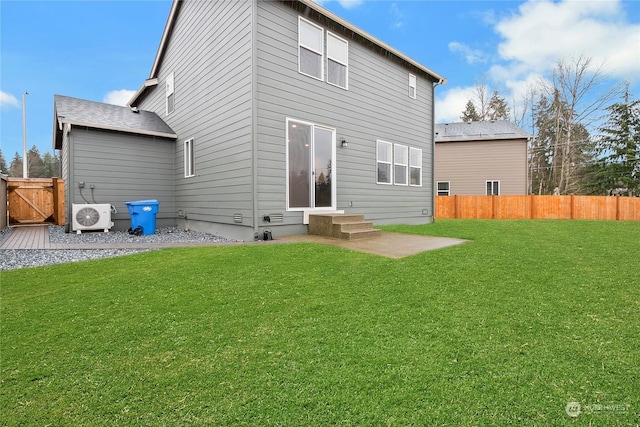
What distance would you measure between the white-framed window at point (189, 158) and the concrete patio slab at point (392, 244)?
4.06 metres

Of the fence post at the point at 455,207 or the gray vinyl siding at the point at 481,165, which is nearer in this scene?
the fence post at the point at 455,207

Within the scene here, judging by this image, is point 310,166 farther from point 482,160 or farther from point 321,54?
point 482,160

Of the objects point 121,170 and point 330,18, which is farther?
point 121,170

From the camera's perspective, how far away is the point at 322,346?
2.08 meters

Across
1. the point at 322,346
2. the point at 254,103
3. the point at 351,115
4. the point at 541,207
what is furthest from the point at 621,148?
the point at 322,346

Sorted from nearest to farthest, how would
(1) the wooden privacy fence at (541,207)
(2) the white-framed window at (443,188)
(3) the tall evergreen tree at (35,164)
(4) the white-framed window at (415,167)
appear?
(4) the white-framed window at (415,167) → (1) the wooden privacy fence at (541,207) → (2) the white-framed window at (443,188) → (3) the tall evergreen tree at (35,164)

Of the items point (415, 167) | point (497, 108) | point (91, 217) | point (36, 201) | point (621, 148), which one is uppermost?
point (497, 108)

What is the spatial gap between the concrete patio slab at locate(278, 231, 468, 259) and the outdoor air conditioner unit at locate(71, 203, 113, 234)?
496 centimetres

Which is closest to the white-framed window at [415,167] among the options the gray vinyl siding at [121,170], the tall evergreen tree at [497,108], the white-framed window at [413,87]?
the white-framed window at [413,87]

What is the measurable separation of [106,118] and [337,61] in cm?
680

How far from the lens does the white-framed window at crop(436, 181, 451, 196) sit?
62.5ft

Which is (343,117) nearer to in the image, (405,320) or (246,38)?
(246,38)

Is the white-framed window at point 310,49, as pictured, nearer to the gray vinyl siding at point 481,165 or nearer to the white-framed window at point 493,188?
the gray vinyl siding at point 481,165

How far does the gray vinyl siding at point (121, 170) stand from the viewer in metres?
8.18
